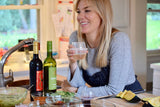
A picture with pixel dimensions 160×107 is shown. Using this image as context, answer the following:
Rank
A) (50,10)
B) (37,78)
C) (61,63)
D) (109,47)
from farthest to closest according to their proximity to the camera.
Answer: (50,10) < (61,63) < (109,47) < (37,78)

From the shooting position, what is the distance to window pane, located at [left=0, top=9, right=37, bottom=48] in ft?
11.5

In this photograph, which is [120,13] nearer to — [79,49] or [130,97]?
[79,49]

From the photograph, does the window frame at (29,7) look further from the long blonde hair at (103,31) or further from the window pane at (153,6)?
the window pane at (153,6)

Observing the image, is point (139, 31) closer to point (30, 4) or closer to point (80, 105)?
point (30, 4)

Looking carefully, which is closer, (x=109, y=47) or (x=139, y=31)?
(x=109, y=47)

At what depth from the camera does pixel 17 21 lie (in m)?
3.59

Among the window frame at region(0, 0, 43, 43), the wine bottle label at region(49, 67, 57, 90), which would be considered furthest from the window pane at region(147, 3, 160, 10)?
the wine bottle label at region(49, 67, 57, 90)

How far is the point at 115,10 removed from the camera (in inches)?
143

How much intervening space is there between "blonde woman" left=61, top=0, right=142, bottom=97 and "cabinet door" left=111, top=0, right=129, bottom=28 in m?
1.59

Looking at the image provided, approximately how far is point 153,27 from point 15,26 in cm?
289

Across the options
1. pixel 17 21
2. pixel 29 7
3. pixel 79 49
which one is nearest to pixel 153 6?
pixel 29 7

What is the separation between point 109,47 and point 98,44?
115 mm

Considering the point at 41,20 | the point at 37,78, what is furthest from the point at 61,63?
the point at 37,78

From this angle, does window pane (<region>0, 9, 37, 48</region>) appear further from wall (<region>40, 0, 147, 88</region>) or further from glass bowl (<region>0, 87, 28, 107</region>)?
glass bowl (<region>0, 87, 28, 107</region>)
